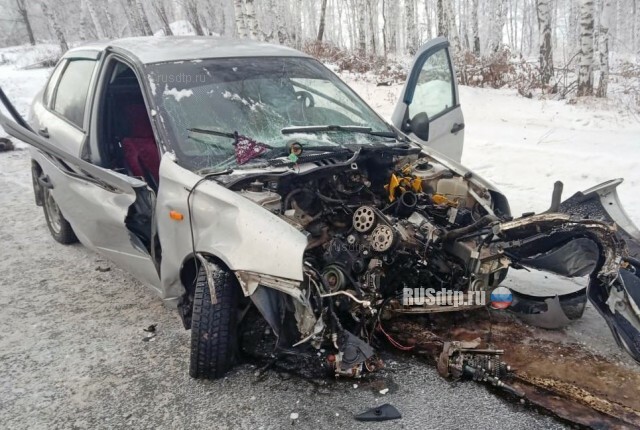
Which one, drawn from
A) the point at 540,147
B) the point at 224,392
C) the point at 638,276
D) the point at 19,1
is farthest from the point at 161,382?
the point at 19,1

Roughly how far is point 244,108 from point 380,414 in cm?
210

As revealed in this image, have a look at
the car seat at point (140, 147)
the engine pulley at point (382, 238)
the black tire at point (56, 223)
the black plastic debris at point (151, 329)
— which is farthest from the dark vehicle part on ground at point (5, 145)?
the engine pulley at point (382, 238)

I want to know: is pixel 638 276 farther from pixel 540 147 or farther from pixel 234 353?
pixel 540 147

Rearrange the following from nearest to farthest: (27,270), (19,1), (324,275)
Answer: (324,275)
(27,270)
(19,1)

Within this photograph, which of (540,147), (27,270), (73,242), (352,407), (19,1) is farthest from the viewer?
(19,1)

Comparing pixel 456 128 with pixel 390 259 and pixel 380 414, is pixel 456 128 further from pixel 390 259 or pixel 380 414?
pixel 380 414

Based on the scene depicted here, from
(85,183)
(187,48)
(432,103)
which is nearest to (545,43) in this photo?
(432,103)

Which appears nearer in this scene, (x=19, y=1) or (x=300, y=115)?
(x=300, y=115)

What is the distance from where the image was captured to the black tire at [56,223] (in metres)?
4.95

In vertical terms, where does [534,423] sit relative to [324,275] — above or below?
below

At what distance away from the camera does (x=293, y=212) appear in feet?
9.52

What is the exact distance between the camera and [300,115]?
360cm

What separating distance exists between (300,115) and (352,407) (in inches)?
80.2

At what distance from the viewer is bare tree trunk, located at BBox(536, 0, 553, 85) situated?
1145 cm
